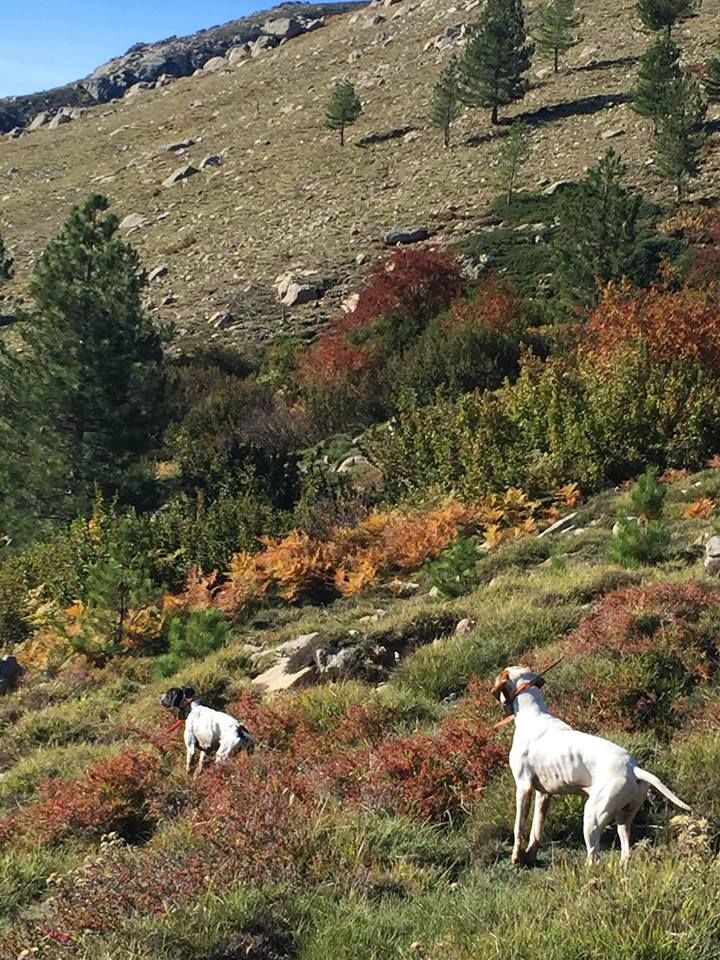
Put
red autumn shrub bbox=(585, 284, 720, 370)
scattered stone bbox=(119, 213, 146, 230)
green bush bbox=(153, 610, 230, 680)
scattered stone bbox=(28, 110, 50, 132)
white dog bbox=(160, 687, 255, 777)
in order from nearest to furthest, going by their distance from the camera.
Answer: white dog bbox=(160, 687, 255, 777) → green bush bbox=(153, 610, 230, 680) → red autumn shrub bbox=(585, 284, 720, 370) → scattered stone bbox=(119, 213, 146, 230) → scattered stone bbox=(28, 110, 50, 132)

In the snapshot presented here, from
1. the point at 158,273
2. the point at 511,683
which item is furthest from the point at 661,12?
the point at 511,683

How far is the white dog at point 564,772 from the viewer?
3475mm

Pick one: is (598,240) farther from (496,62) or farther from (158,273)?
(496,62)

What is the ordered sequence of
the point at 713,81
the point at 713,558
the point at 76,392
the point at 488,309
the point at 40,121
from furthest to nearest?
the point at 40,121 → the point at 713,81 → the point at 488,309 → the point at 76,392 → the point at 713,558

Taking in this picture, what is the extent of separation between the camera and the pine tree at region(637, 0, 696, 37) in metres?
44.6

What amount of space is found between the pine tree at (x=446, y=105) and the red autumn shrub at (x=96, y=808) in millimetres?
41625

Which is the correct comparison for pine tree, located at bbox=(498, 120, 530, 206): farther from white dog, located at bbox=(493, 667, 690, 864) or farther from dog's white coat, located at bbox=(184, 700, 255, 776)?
white dog, located at bbox=(493, 667, 690, 864)

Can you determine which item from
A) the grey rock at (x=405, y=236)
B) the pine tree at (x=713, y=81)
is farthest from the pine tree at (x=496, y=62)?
the grey rock at (x=405, y=236)

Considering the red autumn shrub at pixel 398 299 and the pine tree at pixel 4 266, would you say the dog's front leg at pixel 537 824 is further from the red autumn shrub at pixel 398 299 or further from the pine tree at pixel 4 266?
the pine tree at pixel 4 266

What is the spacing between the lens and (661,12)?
44969 mm

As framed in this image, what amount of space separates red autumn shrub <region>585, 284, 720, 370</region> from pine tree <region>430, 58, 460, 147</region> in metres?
27.3

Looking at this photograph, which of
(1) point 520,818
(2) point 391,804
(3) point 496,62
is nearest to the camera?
(1) point 520,818

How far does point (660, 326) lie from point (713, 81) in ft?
91.8

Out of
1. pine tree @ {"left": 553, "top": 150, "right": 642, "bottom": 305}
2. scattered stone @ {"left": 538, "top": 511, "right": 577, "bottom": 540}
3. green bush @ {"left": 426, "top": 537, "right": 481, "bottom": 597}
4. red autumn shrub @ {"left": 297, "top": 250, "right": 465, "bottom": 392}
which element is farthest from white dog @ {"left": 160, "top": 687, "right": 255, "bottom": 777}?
pine tree @ {"left": 553, "top": 150, "right": 642, "bottom": 305}
